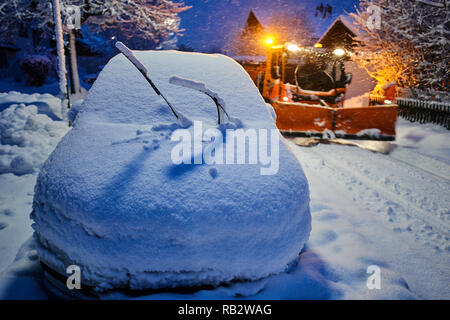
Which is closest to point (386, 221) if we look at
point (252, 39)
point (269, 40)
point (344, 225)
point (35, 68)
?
point (344, 225)

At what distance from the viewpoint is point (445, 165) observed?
5746mm

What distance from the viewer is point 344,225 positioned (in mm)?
3188

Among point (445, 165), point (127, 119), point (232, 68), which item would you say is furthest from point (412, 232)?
point (445, 165)

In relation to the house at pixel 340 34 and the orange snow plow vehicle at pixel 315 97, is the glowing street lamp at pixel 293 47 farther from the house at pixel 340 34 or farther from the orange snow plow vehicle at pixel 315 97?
the house at pixel 340 34

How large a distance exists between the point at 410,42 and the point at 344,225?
543 inches

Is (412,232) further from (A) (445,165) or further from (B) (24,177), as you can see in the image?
(B) (24,177)

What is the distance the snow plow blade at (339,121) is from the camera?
696cm

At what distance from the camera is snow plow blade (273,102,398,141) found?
22.8 ft

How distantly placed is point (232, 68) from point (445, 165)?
5.33 meters

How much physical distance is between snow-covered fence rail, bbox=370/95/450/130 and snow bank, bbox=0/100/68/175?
10.9m

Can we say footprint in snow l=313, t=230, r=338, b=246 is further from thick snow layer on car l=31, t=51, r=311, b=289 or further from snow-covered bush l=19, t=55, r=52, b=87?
snow-covered bush l=19, t=55, r=52, b=87

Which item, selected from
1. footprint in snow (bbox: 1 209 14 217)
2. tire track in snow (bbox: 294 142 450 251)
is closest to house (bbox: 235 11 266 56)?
tire track in snow (bbox: 294 142 450 251)

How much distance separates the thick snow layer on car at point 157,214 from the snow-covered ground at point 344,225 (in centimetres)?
23

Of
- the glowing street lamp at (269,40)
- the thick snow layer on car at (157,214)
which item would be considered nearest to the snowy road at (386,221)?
the thick snow layer on car at (157,214)
